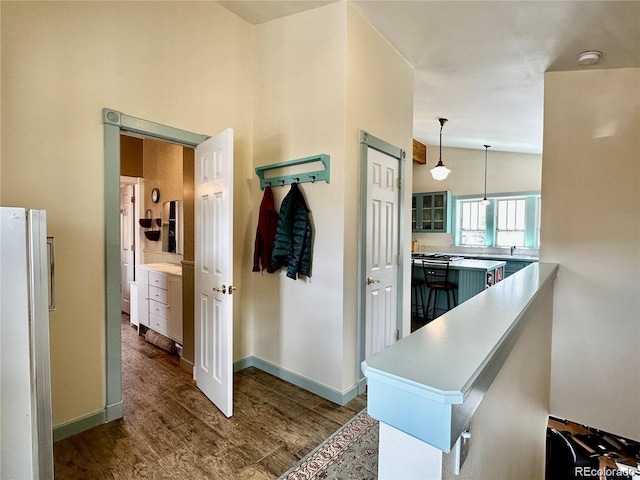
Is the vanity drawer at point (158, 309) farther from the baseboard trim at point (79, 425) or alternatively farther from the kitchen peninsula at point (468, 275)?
the kitchen peninsula at point (468, 275)

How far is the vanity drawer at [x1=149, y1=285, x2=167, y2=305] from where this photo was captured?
3541 mm

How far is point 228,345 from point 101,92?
1867 mm

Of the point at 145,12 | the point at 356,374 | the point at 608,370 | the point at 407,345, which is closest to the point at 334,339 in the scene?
the point at 356,374

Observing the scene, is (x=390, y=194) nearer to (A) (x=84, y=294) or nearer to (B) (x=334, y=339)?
(B) (x=334, y=339)

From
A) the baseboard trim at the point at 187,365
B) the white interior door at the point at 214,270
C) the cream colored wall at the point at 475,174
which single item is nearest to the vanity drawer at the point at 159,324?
the baseboard trim at the point at 187,365

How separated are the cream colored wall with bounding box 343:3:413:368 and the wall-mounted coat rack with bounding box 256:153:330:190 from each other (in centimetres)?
18

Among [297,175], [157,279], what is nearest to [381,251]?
[297,175]

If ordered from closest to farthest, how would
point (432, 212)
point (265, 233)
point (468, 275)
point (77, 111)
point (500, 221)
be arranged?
point (77, 111), point (265, 233), point (468, 275), point (500, 221), point (432, 212)

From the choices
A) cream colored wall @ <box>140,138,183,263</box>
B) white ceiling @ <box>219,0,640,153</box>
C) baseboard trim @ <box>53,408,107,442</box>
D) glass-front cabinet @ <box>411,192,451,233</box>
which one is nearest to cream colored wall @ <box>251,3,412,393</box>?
white ceiling @ <box>219,0,640,153</box>

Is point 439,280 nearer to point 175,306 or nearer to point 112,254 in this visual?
point 175,306

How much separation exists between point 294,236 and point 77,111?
5.39 ft

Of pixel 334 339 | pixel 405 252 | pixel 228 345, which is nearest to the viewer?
pixel 228 345

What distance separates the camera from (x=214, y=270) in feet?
7.93

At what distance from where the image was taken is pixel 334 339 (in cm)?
249
